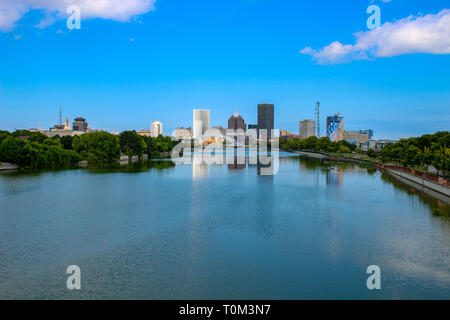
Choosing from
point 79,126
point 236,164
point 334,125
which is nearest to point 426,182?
point 236,164

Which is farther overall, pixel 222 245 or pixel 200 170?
pixel 200 170

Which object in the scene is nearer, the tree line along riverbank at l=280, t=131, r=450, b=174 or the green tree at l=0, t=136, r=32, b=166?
the tree line along riverbank at l=280, t=131, r=450, b=174

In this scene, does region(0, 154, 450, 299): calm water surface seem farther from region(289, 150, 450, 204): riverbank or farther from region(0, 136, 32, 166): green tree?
region(0, 136, 32, 166): green tree

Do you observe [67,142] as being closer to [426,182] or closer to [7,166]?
[7,166]

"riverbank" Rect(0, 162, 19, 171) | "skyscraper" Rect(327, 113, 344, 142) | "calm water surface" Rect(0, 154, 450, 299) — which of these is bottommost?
"calm water surface" Rect(0, 154, 450, 299)

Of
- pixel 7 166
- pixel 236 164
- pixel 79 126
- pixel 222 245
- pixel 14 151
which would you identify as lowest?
pixel 222 245

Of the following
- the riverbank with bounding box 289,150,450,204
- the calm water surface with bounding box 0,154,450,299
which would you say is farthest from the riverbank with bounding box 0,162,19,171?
the riverbank with bounding box 289,150,450,204
